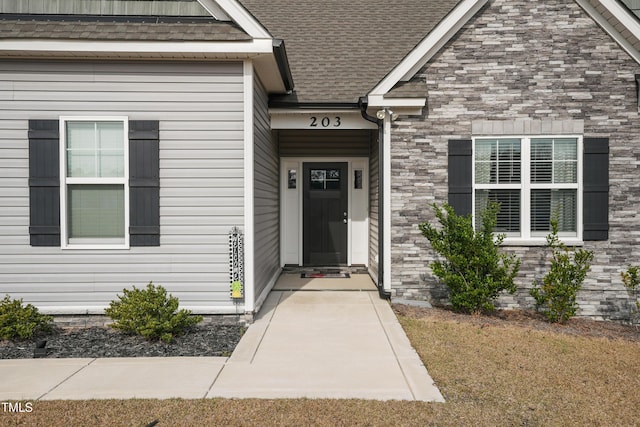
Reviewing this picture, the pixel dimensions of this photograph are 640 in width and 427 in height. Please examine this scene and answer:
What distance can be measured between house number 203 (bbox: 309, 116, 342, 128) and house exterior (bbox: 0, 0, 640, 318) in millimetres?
24

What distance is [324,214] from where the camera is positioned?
A: 9828mm

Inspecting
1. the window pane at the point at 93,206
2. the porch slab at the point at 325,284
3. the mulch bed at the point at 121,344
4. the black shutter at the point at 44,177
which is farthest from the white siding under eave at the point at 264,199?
the black shutter at the point at 44,177

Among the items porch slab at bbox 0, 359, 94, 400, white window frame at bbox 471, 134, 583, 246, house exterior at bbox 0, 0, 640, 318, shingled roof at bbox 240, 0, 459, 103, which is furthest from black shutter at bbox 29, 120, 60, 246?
white window frame at bbox 471, 134, 583, 246

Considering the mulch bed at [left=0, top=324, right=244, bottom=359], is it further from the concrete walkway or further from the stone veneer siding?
the stone veneer siding

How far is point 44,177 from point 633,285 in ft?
27.3

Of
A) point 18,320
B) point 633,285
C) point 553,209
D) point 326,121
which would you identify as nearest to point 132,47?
point 326,121

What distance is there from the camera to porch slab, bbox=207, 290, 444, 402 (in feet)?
12.5

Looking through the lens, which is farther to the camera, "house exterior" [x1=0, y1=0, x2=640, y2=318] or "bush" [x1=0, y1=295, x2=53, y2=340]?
"house exterior" [x1=0, y1=0, x2=640, y2=318]

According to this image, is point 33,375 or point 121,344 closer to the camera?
point 33,375

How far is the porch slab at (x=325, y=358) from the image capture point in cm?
380

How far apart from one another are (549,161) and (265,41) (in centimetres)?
455

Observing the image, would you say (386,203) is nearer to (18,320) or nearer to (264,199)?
(264,199)

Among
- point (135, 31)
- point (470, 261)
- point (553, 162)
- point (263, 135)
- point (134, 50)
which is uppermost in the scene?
point (135, 31)

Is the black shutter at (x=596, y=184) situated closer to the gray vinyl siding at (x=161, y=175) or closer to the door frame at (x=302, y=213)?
the door frame at (x=302, y=213)
